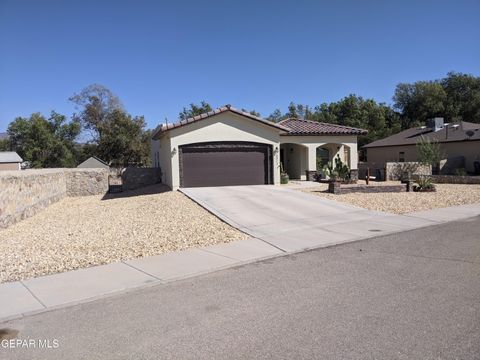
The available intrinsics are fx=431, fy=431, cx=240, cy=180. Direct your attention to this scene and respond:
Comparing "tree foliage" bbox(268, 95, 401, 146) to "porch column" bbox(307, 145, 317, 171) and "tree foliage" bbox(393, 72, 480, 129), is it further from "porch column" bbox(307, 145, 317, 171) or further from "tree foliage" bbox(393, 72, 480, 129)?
"porch column" bbox(307, 145, 317, 171)

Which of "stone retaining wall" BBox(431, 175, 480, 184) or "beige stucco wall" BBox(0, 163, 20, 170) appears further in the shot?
"beige stucco wall" BBox(0, 163, 20, 170)

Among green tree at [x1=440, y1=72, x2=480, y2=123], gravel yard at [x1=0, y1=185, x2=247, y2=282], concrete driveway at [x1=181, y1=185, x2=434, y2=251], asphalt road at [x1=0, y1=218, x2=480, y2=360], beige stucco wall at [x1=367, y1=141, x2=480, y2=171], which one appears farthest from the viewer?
green tree at [x1=440, y1=72, x2=480, y2=123]

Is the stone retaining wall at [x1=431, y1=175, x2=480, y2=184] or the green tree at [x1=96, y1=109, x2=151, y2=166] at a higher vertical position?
the green tree at [x1=96, y1=109, x2=151, y2=166]

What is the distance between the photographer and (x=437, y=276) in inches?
271

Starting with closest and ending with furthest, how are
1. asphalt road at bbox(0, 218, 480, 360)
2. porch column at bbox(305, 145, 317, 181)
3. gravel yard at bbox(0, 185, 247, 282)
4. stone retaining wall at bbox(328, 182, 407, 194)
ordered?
asphalt road at bbox(0, 218, 480, 360) → gravel yard at bbox(0, 185, 247, 282) → stone retaining wall at bbox(328, 182, 407, 194) → porch column at bbox(305, 145, 317, 181)

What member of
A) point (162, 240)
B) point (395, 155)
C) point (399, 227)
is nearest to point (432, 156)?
point (395, 155)

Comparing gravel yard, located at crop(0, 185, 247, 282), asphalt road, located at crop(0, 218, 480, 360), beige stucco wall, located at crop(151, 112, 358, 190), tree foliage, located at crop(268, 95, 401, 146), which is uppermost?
tree foliage, located at crop(268, 95, 401, 146)

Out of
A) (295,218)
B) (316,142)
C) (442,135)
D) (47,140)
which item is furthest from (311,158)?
(47,140)

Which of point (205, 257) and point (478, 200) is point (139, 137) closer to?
point (478, 200)

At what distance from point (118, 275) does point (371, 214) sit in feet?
30.5

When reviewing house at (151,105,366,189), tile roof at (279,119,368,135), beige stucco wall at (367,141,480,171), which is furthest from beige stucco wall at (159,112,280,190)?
beige stucco wall at (367,141,480,171)

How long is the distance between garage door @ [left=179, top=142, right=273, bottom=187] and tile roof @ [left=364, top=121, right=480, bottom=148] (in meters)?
18.4

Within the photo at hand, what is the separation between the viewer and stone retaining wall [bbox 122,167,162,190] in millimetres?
28078

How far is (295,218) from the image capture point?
44.4 feet
